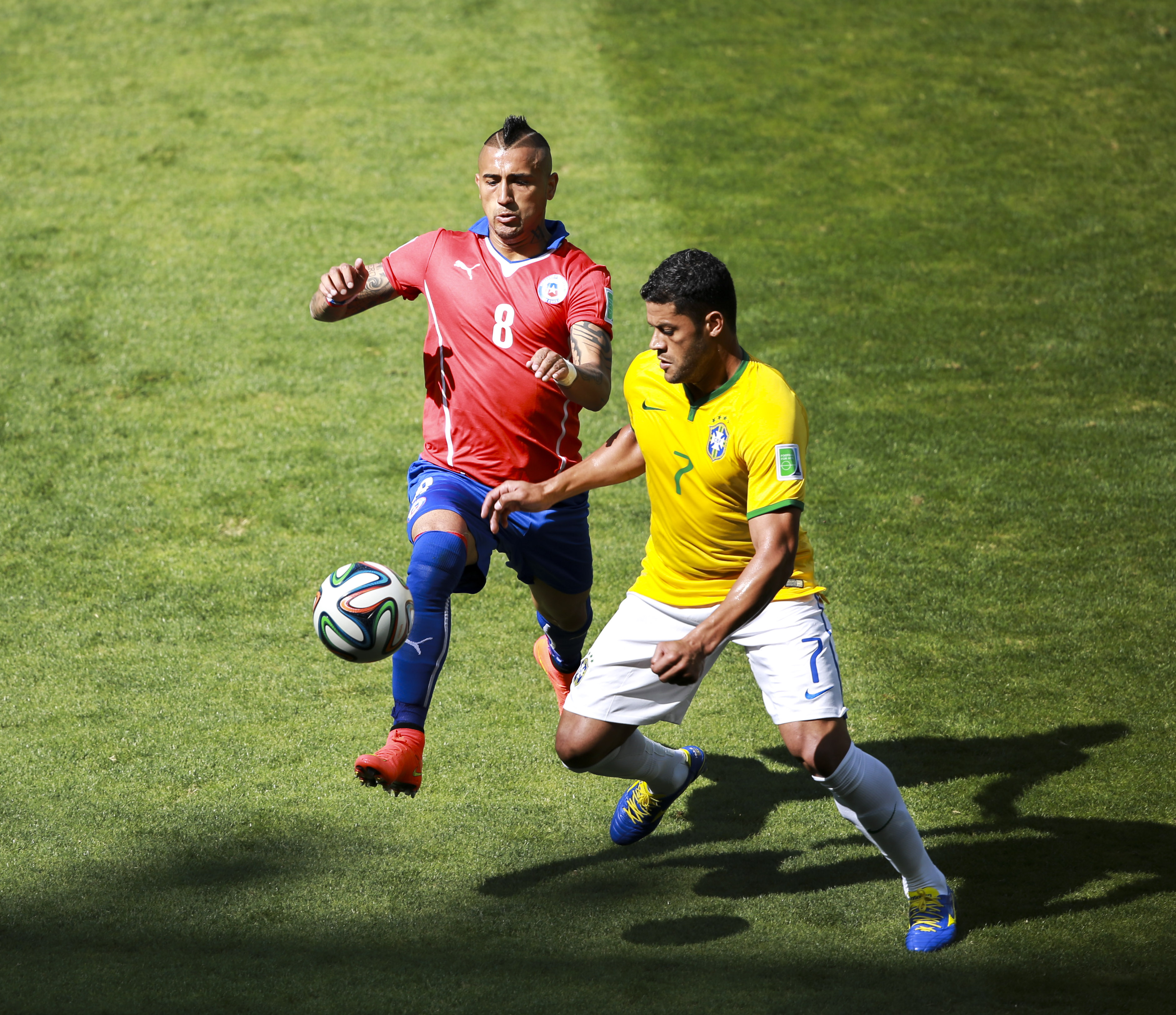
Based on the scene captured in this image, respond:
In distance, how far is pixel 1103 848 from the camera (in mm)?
5117

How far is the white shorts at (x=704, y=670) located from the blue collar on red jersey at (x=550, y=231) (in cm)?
166

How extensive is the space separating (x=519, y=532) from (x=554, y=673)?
1159 mm

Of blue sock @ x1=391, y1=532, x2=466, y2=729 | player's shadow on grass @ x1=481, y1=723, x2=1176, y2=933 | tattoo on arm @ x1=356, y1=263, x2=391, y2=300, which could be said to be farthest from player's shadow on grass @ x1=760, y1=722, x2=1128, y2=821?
tattoo on arm @ x1=356, y1=263, x2=391, y2=300

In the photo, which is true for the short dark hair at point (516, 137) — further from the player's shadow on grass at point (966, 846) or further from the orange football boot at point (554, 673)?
the player's shadow on grass at point (966, 846)

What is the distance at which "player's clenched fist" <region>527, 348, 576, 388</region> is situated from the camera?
15.1ft

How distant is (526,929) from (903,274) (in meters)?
8.19

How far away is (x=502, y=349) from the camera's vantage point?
529 cm

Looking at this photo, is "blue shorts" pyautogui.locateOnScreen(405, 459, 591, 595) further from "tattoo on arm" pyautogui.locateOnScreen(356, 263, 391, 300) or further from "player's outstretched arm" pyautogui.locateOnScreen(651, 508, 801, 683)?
"player's outstretched arm" pyautogui.locateOnScreen(651, 508, 801, 683)

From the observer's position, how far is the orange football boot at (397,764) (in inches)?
175

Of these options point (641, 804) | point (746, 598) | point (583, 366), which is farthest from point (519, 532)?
point (746, 598)

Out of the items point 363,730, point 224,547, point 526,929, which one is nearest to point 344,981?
point 526,929

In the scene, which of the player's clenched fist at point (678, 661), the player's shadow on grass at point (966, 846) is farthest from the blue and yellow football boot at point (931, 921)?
the player's clenched fist at point (678, 661)

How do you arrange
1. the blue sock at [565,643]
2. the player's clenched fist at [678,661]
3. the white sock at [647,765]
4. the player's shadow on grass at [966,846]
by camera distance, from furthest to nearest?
the blue sock at [565,643] < the player's shadow on grass at [966,846] < the white sock at [647,765] < the player's clenched fist at [678,661]

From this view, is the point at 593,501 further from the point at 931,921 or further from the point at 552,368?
the point at 931,921
